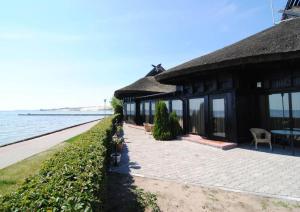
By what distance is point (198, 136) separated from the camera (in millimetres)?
12953

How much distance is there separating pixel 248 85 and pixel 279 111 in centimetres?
173

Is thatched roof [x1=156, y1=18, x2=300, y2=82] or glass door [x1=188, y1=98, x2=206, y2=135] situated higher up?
thatched roof [x1=156, y1=18, x2=300, y2=82]

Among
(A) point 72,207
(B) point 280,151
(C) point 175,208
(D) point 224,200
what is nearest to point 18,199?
(A) point 72,207

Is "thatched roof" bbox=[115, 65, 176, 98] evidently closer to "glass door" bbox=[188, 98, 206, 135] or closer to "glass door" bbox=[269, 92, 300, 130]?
"glass door" bbox=[188, 98, 206, 135]

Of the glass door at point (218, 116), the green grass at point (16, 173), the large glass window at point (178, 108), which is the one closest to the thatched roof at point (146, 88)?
the large glass window at point (178, 108)

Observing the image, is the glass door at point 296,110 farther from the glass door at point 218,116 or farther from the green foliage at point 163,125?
the green foliage at point 163,125

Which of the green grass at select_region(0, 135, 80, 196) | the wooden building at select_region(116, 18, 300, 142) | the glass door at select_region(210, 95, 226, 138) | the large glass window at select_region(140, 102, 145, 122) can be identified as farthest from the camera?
the large glass window at select_region(140, 102, 145, 122)

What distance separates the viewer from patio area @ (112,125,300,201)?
5.56m

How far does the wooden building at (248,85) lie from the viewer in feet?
29.3

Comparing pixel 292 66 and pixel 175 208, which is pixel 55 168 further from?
pixel 292 66

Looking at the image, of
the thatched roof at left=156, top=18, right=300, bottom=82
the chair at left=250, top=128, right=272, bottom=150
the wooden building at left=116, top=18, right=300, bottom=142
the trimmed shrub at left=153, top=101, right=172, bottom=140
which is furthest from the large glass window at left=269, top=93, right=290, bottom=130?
the trimmed shrub at left=153, top=101, right=172, bottom=140

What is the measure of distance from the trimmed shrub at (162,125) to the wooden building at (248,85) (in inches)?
64.1

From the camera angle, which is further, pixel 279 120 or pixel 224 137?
pixel 224 137

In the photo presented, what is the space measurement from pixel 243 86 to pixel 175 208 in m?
7.88
